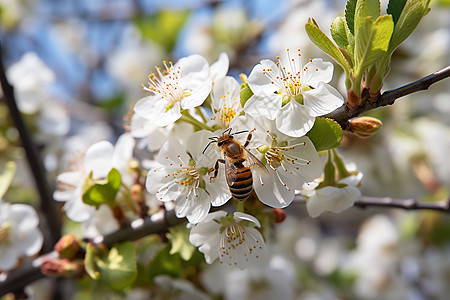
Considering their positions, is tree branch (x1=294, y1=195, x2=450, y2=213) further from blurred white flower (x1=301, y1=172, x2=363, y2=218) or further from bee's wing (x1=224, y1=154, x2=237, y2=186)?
bee's wing (x1=224, y1=154, x2=237, y2=186)

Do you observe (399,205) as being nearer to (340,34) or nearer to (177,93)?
(340,34)

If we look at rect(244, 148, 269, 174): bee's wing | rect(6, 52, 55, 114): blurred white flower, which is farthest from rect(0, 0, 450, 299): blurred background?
rect(244, 148, 269, 174): bee's wing

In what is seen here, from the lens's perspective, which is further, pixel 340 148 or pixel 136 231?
pixel 340 148

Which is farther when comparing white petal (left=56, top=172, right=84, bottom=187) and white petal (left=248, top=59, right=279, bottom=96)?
white petal (left=56, top=172, right=84, bottom=187)

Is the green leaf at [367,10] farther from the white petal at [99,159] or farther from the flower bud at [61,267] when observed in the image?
the flower bud at [61,267]

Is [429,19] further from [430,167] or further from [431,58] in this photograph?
[430,167]

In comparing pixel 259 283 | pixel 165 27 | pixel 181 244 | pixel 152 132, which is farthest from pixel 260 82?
pixel 165 27
